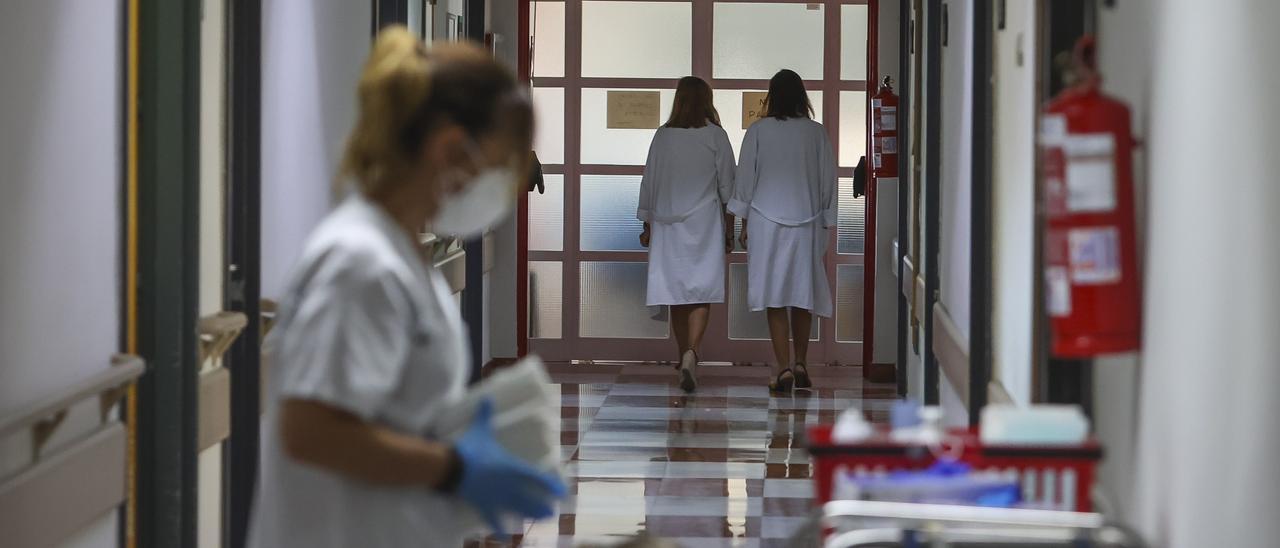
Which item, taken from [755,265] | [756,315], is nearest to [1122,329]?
[755,265]

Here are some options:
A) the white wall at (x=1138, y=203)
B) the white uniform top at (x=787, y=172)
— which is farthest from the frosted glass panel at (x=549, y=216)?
the white wall at (x=1138, y=203)

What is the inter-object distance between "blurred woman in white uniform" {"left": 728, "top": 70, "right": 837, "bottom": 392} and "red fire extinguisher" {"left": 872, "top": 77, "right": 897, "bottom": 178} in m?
0.22

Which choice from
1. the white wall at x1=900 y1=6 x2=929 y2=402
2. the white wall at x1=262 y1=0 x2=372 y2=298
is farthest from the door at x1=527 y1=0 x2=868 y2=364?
the white wall at x1=262 y1=0 x2=372 y2=298

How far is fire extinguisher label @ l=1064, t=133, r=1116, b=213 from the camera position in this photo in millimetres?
2197

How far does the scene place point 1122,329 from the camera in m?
2.35

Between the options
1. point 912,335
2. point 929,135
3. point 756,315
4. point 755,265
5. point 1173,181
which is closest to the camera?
point 1173,181

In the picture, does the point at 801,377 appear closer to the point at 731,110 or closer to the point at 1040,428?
the point at 731,110

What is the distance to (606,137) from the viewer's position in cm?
913

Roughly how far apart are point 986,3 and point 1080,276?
2059 mm

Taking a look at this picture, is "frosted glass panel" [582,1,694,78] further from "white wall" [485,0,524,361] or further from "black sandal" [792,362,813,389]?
"black sandal" [792,362,813,389]

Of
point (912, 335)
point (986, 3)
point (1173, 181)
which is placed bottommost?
point (912, 335)

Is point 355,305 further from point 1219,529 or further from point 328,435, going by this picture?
point 1219,529

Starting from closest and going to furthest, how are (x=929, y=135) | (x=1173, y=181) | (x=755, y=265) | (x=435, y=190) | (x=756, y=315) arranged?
(x=435, y=190)
(x=1173, y=181)
(x=929, y=135)
(x=755, y=265)
(x=756, y=315)

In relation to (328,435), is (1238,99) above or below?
above
